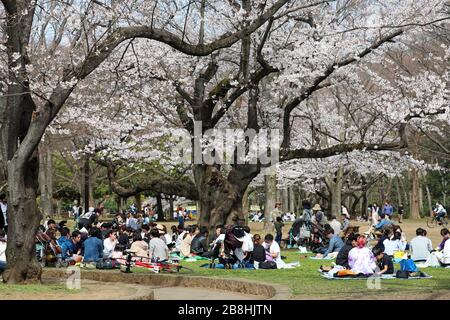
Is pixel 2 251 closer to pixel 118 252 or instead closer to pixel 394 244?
pixel 118 252

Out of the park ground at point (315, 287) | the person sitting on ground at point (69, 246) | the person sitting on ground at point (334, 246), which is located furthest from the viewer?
the person sitting on ground at point (334, 246)

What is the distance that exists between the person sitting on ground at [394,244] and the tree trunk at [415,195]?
90.0ft

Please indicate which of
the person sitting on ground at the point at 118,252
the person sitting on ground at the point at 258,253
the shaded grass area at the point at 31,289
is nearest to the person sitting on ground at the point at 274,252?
the person sitting on ground at the point at 258,253

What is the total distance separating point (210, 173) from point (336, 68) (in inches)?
184

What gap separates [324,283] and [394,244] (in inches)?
234

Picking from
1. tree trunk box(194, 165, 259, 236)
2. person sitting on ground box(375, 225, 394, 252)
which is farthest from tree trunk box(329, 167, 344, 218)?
person sitting on ground box(375, 225, 394, 252)

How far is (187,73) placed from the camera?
2269cm

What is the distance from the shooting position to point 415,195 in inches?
1850

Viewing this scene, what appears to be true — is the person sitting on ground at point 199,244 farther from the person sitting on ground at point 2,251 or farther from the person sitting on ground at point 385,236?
the person sitting on ground at point 2,251

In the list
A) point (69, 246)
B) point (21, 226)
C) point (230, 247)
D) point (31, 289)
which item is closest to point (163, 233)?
point (69, 246)

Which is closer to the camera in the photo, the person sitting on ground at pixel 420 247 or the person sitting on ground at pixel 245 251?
the person sitting on ground at pixel 245 251

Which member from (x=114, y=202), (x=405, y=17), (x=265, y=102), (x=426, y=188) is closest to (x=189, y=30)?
(x=265, y=102)

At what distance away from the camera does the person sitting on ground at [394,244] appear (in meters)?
18.3

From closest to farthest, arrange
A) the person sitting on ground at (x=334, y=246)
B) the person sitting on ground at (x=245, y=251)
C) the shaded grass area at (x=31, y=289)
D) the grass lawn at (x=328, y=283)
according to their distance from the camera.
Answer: the shaded grass area at (x=31, y=289) → the grass lawn at (x=328, y=283) → the person sitting on ground at (x=245, y=251) → the person sitting on ground at (x=334, y=246)
